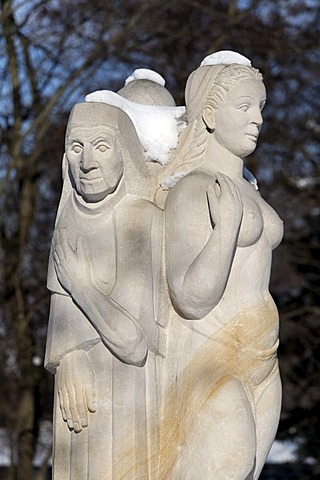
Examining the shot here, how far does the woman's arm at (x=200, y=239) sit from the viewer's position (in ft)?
18.5

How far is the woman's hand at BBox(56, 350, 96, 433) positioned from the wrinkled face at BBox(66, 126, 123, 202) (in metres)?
0.75

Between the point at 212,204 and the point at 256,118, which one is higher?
the point at 256,118

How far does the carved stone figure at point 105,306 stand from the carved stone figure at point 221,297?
0.12 meters

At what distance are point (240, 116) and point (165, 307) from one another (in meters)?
A: 0.95

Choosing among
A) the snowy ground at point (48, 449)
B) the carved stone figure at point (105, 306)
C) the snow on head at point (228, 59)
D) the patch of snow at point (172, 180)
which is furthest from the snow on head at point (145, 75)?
the snowy ground at point (48, 449)

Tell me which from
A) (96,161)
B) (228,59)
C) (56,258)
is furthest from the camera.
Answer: (228,59)

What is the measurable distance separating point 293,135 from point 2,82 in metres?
4.79

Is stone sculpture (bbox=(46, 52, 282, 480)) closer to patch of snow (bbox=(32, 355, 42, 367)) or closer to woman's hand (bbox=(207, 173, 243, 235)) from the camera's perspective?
woman's hand (bbox=(207, 173, 243, 235))

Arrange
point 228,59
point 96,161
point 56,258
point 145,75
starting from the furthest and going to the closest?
point 145,75 → point 228,59 → point 56,258 → point 96,161

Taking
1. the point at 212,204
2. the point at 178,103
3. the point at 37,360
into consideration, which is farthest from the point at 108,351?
the point at 37,360

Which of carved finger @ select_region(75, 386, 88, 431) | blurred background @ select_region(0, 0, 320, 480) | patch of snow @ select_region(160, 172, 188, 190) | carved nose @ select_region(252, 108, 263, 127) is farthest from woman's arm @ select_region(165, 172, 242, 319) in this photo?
blurred background @ select_region(0, 0, 320, 480)

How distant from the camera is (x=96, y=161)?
5777 millimetres

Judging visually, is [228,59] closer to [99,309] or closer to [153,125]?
[153,125]

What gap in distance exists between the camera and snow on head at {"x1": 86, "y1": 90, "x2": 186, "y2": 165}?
610 cm
